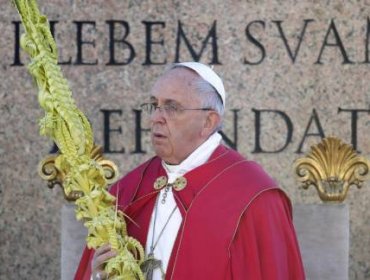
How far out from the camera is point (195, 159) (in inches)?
203

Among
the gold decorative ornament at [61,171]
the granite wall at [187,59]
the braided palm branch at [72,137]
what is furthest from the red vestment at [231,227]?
the granite wall at [187,59]

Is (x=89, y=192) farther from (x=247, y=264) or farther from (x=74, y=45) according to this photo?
(x=74, y=45)

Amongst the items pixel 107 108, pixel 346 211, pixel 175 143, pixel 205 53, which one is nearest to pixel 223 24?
pixel 205 53

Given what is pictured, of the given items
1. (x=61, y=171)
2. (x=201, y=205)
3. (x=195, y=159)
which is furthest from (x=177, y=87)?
(x=61, y=171)

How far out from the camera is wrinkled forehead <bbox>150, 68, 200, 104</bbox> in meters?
5.07

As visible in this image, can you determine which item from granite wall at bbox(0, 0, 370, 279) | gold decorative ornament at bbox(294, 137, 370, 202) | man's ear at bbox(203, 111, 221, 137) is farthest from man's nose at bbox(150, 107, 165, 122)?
granite wall at bbox(0, 0, 370, 279)

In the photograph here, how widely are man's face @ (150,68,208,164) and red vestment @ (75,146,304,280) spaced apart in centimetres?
10

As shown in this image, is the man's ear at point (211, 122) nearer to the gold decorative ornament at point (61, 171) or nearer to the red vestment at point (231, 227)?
the red vestment at point (231, 227)

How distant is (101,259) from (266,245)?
522mm

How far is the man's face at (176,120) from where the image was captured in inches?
199

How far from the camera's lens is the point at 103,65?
7023 millimetres

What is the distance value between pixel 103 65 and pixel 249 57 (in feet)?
2.12

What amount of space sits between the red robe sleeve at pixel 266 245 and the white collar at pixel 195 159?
26 centimetres

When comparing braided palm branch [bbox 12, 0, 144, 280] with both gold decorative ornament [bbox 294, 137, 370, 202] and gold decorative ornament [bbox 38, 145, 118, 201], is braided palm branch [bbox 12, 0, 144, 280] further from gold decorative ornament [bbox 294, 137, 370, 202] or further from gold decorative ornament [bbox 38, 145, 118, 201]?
gold decorative ornament [bbox 294, 137, 370, 202]
